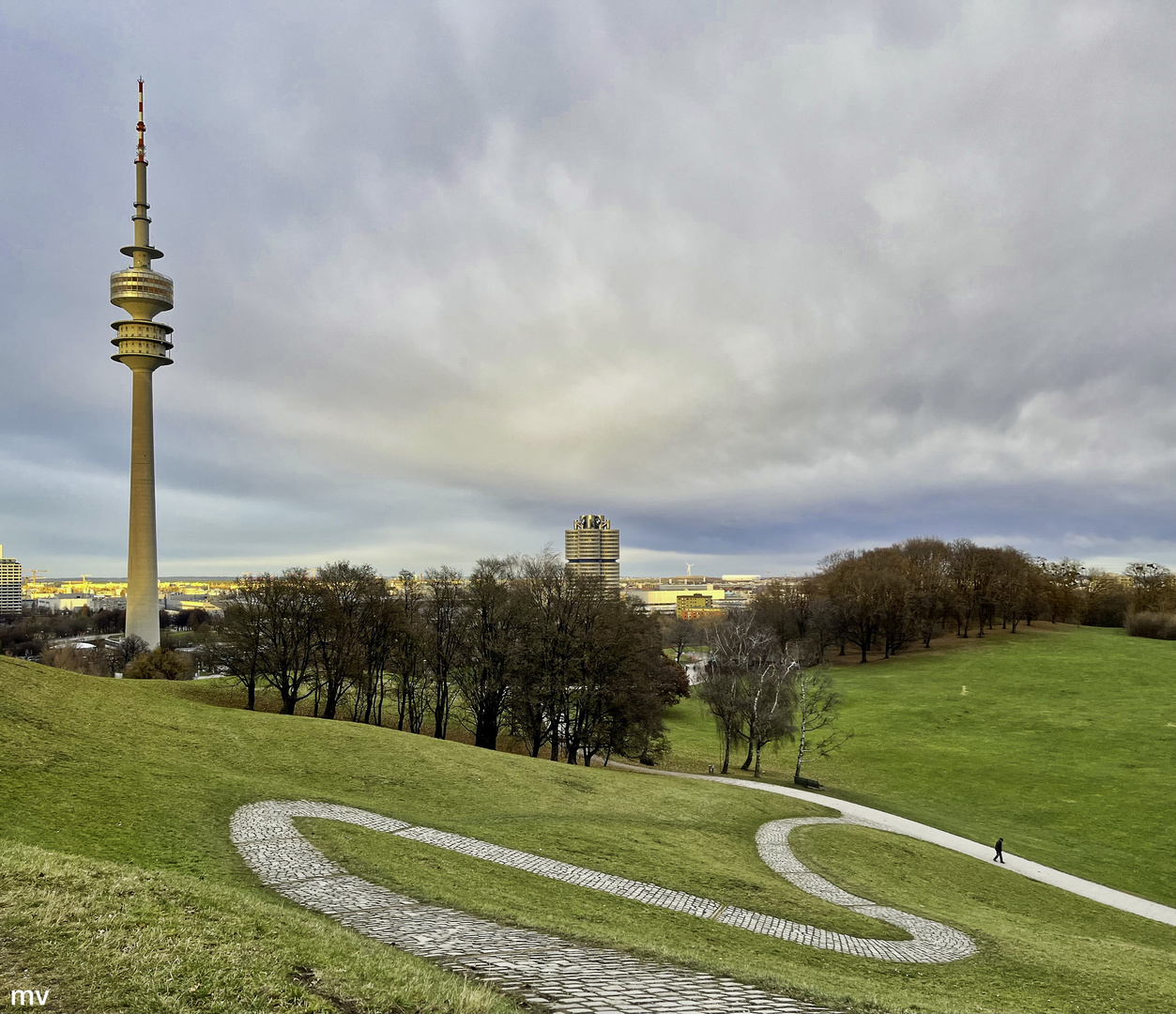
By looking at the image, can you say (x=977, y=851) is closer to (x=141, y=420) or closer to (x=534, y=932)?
(x=534, y=932)

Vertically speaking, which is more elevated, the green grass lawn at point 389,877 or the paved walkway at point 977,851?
the green grass lawn at point 389,877

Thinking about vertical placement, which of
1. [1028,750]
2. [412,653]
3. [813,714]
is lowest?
[1028,750]

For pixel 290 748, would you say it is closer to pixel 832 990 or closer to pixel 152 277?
pixel 832 990

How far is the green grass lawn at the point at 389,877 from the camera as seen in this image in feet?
27.7

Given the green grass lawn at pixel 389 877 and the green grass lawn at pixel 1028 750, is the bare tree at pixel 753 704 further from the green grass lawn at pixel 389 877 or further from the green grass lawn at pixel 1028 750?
the green grass lawn at pixel 389 877

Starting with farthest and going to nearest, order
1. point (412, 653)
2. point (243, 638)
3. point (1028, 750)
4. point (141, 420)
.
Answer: point (141, 420) < point (1028, 750) < point (412, 653) < point (243, 638)

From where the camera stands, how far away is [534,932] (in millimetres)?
12602

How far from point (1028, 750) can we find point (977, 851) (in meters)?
28.3

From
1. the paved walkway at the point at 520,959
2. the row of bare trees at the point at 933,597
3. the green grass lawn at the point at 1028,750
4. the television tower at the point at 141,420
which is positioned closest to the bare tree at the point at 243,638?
the green grass lawn at the point at 1028,750

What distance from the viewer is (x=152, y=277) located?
101m

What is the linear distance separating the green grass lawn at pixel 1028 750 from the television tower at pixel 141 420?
7802 cm

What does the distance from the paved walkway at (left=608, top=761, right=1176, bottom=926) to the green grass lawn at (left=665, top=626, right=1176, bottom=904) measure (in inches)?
68.8

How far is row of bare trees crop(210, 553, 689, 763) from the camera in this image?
46875 millimetres

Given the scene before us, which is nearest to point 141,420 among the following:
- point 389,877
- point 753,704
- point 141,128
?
point 141,128
